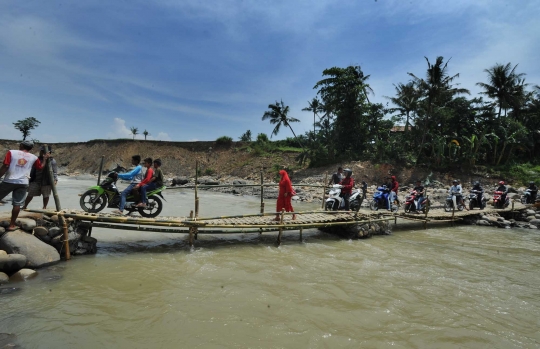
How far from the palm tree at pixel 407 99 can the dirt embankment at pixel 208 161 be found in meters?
5.40

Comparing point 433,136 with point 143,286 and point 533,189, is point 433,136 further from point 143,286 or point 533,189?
point 143,286

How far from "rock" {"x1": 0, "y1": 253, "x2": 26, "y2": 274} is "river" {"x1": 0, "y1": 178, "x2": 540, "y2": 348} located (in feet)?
1.33

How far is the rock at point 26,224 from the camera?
541cm

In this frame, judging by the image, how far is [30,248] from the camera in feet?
16.8

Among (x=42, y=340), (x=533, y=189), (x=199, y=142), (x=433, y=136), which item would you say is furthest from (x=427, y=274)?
(x=199, y=142)

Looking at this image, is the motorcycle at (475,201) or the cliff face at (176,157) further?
the cliff face at (176,157)

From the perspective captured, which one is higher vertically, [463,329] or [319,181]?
[319,181]

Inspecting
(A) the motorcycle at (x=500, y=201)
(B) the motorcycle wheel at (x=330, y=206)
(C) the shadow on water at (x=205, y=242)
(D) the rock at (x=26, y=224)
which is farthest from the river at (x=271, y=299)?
(A) the motorcycle at (x=500, y=201)

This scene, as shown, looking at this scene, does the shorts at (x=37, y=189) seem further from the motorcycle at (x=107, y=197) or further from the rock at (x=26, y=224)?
the rock at (x=26, y=224)

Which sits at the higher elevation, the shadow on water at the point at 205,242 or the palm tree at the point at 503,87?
the palm tree at the point at 503,87

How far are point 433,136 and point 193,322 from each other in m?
26.4

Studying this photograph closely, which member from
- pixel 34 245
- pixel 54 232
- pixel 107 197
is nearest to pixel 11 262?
pixel 34 245

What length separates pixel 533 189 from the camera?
49.5 feet

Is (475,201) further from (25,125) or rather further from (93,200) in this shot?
(25,125)
